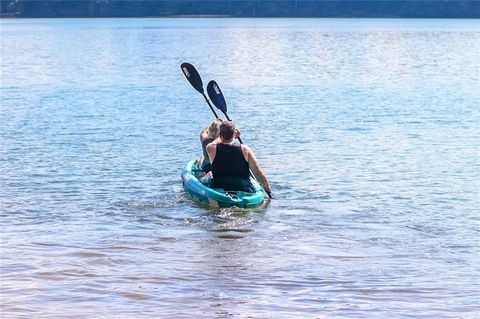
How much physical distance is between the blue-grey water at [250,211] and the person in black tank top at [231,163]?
1.30 feet

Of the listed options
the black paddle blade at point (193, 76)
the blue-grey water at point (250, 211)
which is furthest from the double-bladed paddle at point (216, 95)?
the black paddle blade at point (193, 76)

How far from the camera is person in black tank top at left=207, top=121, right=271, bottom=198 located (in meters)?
12.0

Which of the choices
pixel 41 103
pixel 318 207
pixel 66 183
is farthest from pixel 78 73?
pixel 318 207

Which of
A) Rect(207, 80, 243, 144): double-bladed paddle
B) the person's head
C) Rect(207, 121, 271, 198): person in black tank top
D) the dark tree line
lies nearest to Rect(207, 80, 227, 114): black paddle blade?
Rect(207, 80, 243, 144): double-bladed paddle

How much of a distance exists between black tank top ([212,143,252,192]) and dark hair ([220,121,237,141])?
10 centimetres

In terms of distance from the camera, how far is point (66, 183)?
1495 centimetres

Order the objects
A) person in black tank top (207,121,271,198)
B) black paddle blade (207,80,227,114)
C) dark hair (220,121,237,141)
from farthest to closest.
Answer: black paddle blade (207,80,227,114) < person in black tank top (207,121,271,198) < dark hair (220,121,237,141)

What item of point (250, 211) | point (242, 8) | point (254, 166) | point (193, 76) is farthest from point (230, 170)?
point (242, 8)

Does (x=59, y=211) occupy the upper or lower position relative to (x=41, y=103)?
upper

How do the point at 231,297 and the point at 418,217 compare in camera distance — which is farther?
the point at 418,217

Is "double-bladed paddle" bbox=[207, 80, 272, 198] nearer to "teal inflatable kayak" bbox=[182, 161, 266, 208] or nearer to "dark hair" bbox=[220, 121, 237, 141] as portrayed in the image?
"teal inflatable kayak" bbox=[182, 161, 266, 208]

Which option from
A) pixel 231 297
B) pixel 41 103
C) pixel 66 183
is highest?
pixel 231 297

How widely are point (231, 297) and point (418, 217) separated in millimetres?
4405

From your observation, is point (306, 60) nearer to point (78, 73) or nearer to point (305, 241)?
point (78, 73)
